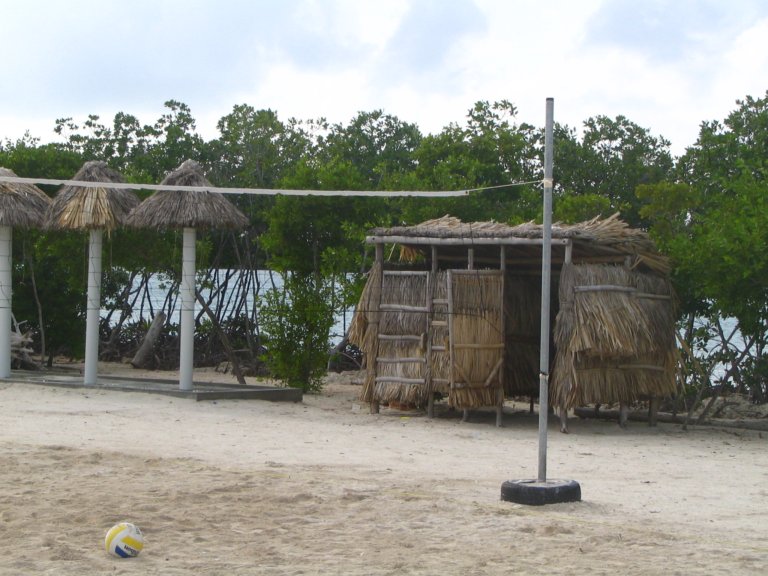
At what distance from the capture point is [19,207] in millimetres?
15234

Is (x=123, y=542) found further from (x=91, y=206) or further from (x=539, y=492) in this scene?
(x=91, y=206)

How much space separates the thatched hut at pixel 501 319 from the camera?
39.9 ft

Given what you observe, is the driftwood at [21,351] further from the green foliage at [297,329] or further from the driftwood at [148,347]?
the green foliage at [297,329]

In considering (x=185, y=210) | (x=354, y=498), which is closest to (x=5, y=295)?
(x=185, y=210)

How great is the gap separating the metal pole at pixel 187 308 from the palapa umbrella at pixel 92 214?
1020 millimetres

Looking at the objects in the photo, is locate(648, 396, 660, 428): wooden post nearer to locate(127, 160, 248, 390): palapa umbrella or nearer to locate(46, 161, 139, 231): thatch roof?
locate(127, 160, 248, 390): palapa umbrella

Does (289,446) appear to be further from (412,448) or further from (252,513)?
(252,513)

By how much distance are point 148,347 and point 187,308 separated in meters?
7.78

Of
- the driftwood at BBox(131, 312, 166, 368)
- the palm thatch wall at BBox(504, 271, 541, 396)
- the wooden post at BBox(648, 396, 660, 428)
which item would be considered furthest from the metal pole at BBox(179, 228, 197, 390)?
the driftwood at BBox(131, 312, 166, 368)

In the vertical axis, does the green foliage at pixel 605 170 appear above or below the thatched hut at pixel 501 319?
above

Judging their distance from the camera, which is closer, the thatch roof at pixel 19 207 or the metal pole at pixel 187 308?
the metal pole at pixel 187 308

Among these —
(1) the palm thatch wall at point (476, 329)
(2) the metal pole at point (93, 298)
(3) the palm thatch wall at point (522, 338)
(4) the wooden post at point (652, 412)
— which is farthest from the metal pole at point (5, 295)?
(4) the wooden post at point (652, 412)

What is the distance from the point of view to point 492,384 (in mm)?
12820

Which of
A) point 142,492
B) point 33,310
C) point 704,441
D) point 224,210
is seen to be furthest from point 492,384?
point 33,310
